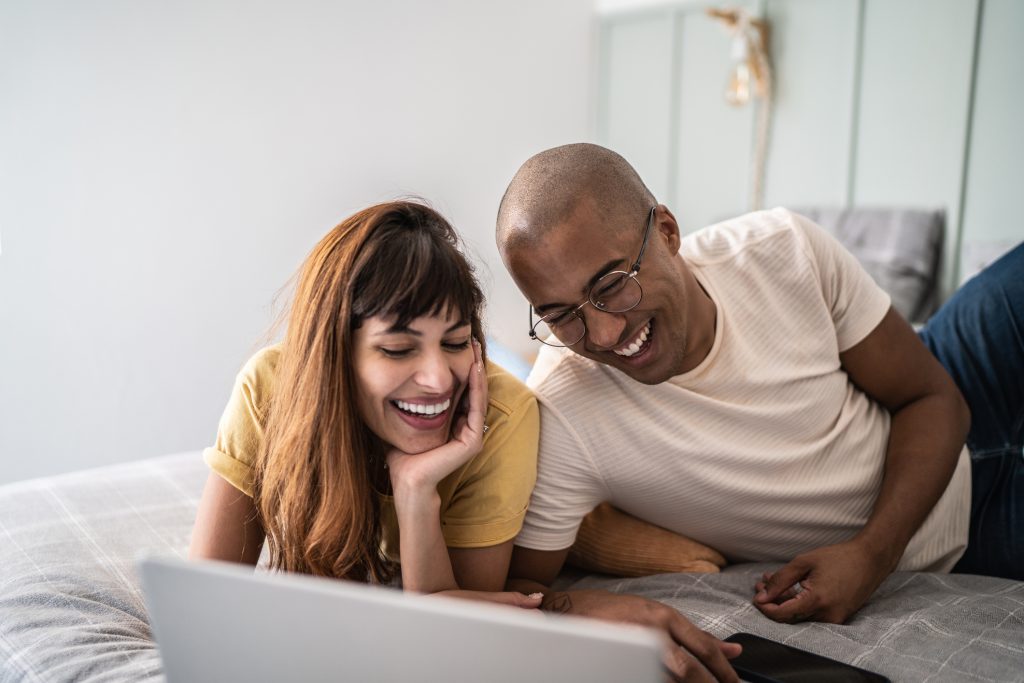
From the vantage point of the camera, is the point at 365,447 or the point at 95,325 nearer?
the point at 365,447

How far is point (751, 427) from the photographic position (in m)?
1.50

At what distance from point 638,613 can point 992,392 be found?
1019mm

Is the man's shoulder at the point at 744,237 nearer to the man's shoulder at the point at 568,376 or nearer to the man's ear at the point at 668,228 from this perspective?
the man's ear at the point at 668,228

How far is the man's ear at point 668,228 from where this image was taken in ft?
4.89

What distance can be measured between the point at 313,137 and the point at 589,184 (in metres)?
2.27

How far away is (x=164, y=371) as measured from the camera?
3088mm

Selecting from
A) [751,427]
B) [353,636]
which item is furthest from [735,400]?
[353,636]

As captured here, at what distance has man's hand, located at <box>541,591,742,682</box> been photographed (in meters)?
1.05

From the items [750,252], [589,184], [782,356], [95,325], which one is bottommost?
[95,325]

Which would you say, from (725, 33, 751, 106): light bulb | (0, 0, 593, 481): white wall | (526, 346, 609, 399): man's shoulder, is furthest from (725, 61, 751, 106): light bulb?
(526, 346, 609, 399): man's shoulder

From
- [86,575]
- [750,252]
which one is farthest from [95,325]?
[750,252]

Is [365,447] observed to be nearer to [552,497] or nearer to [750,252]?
[552,497]

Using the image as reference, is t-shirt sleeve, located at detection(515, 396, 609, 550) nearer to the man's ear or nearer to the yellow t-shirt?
the yellow t-shirt

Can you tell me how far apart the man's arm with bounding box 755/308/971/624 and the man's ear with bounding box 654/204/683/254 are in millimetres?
408
